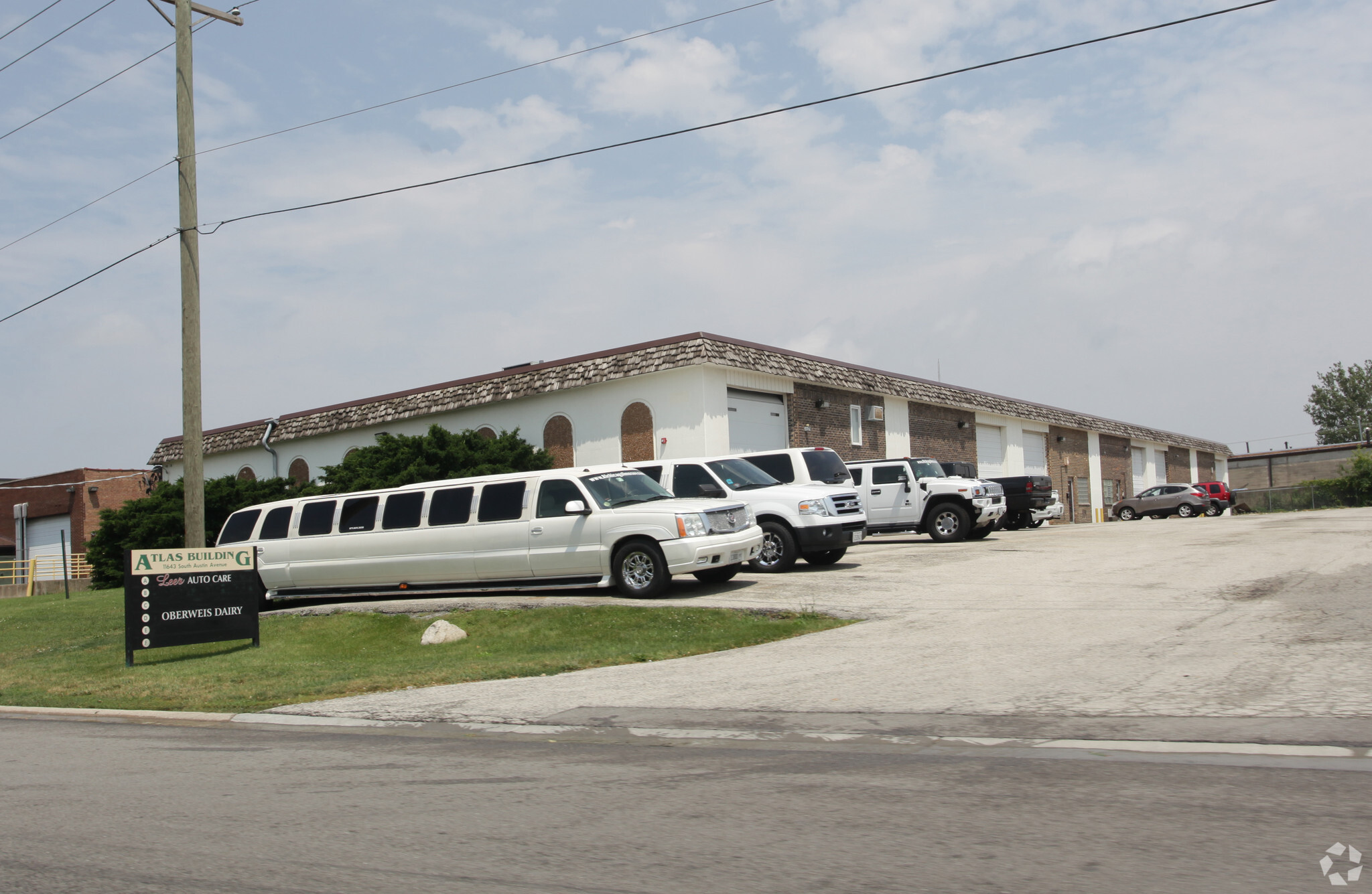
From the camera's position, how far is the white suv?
17.9 metres

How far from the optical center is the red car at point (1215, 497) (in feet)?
150

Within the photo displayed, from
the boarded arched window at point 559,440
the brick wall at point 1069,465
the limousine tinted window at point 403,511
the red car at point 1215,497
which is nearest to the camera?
the limousine tinted window at point 403,511

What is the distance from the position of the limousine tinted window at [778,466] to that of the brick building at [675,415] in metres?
8.05

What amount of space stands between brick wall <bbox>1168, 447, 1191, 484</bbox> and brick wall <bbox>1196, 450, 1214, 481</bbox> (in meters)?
1.93

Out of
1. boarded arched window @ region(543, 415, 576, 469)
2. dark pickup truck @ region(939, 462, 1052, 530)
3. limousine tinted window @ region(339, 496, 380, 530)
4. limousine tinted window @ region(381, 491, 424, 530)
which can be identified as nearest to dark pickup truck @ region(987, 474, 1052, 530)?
dark pickup truck @ region(939, 462, 1052, 530)

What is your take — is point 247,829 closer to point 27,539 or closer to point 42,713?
point 42,713

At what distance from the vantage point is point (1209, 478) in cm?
7200

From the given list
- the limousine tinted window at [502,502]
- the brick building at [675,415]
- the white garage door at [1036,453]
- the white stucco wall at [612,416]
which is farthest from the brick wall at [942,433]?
the limousine tinted window at [502,502]

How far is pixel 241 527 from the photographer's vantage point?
60.7ft

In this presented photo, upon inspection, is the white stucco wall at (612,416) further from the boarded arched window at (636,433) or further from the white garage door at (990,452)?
the white garage door at (990,452)

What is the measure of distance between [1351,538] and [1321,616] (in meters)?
12.2

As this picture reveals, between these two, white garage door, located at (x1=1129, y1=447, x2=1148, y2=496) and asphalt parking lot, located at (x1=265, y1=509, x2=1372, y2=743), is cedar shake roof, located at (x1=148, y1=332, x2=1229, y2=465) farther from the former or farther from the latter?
white garage door, located at (x1=1129, y1=447, x2=1148, y2=496)

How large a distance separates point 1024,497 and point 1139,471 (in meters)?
34.2

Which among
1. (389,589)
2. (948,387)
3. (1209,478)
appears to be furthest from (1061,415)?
(389,589)
